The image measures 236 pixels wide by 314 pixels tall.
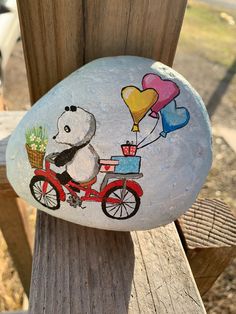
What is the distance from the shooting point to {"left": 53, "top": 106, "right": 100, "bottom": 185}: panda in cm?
88

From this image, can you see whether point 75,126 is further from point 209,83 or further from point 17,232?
point 209,83

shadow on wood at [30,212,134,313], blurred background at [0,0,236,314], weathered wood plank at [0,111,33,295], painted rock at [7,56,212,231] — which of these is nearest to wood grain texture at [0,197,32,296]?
weathered wood plank at [0,111,33,295]

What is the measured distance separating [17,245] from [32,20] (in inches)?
48.6

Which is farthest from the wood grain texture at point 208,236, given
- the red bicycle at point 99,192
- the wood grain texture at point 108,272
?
the red bicycle at point 99,192

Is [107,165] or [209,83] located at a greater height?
[107,165]

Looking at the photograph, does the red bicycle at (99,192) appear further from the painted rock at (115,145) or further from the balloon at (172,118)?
the balloon at (172,118)

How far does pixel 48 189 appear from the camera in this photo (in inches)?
37.0

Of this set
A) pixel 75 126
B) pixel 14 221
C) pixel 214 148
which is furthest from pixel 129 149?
pixel 214 148

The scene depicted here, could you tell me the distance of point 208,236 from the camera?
4.04 feet

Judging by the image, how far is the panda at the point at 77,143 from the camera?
88cm

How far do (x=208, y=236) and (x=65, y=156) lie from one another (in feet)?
1.94

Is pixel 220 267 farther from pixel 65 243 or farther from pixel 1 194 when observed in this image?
pixel 1 194

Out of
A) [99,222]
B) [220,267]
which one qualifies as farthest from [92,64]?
[220,267]

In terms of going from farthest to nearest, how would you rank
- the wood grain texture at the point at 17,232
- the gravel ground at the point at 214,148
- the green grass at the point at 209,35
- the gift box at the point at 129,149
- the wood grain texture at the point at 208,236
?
the green grass at the point at 209,35 → the gravel ground at the point at 214,148 → the wood grain texture at the point at 17,232 → the wood grain texture at the point at 208,236 → the gift box at the point at 129,149
